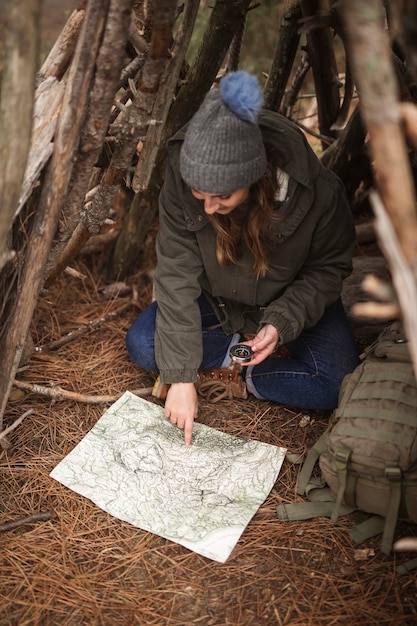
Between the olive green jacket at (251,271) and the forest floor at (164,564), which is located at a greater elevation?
the olive green jacket at (251,271)

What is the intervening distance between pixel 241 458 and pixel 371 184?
1961 millimetres

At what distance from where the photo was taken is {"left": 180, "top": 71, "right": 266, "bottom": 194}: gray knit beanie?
1.72 metres

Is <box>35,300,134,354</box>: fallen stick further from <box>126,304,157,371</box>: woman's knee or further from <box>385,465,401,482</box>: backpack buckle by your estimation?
<box>385,465,401,482</box>: backpack buckle

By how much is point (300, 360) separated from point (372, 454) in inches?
27.3

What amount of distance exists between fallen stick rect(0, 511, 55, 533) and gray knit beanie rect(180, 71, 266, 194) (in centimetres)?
123

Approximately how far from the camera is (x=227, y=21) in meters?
2.56

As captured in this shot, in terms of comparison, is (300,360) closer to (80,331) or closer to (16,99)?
(80,331)

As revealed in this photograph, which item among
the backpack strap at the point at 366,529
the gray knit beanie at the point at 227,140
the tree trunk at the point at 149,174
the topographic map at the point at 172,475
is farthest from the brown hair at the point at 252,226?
the backpack strap at the point at 366,529

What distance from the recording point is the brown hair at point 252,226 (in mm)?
2100

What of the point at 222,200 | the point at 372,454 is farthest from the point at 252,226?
the point at 372,454

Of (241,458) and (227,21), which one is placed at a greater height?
(227,21)

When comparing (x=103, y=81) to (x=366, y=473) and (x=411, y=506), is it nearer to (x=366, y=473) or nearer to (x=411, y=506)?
(x=366, y=473)

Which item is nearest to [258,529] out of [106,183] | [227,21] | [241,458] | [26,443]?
[241,458]

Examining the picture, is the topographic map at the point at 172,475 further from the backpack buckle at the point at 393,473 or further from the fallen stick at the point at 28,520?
the backpack buckle at the point at 393,473
